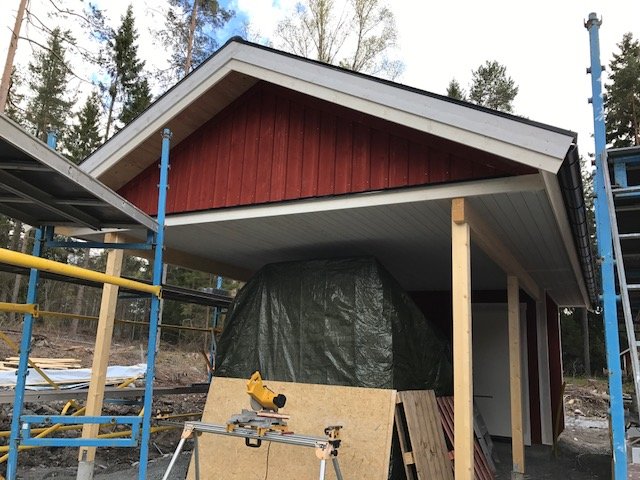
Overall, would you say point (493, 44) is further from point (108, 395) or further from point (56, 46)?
point (108, 395)

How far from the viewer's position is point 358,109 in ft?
14.5

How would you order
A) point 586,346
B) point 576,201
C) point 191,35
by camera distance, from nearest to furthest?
point 576,201, point 191,35, point 586,346

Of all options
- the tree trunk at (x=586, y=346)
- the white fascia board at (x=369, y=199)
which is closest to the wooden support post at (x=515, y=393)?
the white fascia board at (x=369, y=199)

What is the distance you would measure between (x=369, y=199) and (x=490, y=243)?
4.81 feet

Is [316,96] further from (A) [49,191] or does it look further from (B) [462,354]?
(B) [462,354]

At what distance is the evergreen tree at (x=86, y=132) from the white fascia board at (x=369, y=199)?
16.6 m

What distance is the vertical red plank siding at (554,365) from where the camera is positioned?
915 cm

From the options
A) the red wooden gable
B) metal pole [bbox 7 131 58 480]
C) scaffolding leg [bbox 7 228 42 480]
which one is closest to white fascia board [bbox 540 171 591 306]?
the red wooden gable

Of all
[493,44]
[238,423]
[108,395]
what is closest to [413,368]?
[238,423]

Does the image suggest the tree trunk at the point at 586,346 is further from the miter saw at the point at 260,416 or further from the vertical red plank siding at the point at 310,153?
the miter saw at the point at 260,416

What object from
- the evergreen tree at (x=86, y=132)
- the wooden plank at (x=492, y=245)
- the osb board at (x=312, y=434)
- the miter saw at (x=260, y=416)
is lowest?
the osb board at (x=312, y=434)

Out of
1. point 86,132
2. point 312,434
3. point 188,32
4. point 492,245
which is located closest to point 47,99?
point 86,132

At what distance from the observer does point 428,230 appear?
548cm

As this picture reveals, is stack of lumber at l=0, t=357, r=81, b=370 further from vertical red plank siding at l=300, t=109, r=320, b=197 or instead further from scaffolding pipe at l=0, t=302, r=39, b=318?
vertical red plank siding at l=300, t=109, r=320, b=197
